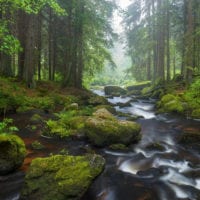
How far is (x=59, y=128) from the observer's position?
10.4 meters

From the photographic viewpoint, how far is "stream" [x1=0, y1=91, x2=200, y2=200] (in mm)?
5934

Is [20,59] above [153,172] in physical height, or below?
above

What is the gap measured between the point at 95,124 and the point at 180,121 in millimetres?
6262

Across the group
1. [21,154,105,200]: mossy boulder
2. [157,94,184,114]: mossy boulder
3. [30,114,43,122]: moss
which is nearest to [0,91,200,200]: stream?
[21,154,105,200]: mossy boulder

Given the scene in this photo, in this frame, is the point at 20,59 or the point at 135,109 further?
the point at 20,59

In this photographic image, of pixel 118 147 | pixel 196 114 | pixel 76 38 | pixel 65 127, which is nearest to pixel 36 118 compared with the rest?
pixel 65 127

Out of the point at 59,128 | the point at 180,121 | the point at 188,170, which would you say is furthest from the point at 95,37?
the point at 188,170

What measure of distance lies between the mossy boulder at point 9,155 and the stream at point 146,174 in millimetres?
207

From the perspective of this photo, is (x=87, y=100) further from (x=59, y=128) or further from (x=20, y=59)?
(x=59, y=128)

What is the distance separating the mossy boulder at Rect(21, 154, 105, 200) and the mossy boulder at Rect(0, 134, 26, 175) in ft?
3.34

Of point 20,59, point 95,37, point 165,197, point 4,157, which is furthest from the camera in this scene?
point 95,37

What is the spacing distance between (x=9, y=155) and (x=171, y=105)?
1175 cm

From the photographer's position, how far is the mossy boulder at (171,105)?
15416 mm

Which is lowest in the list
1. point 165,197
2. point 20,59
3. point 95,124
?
point 165,197
